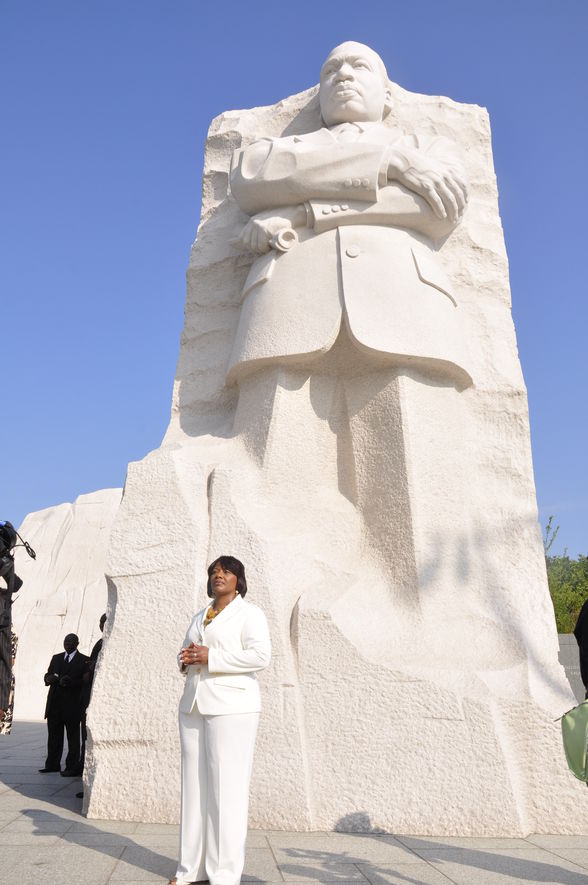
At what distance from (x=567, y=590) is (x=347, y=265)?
73.9ft

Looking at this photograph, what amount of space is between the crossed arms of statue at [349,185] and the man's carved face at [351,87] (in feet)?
1.45

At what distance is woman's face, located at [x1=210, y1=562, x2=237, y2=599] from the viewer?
123 inches

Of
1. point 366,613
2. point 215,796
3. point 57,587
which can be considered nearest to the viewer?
point 215,796

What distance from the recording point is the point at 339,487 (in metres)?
5.06

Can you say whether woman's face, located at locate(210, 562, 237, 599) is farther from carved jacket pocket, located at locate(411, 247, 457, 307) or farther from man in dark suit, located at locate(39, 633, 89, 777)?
man in dark suit, located at locate(39, 633, 89, 777)

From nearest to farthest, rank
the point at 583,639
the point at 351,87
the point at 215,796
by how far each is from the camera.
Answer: the point at 215,796 < the point at 583,639 < the point at 351,87

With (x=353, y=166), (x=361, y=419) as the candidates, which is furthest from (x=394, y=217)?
(x=361, y=419)

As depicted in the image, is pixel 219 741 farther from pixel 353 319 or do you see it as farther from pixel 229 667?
pixel 353 319

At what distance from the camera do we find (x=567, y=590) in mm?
25062

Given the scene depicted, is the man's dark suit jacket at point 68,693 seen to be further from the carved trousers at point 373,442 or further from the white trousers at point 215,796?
the white trousers at point 215,796

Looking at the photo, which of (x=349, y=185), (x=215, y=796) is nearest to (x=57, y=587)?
(x=349, y=185)

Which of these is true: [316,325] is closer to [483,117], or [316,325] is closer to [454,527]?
[454,527]

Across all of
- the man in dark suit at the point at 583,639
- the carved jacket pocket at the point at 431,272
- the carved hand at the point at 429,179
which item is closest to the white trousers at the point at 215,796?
the man in dark suit at the point at 583,639

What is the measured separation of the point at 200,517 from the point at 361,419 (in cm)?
118
